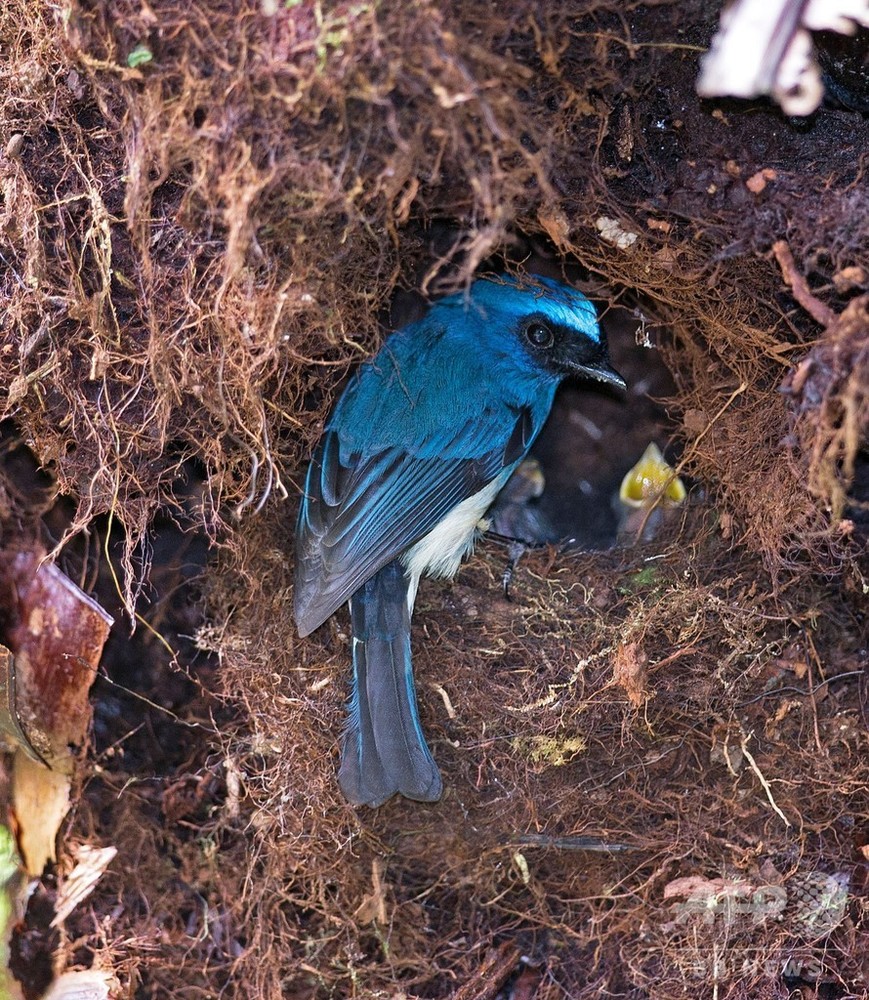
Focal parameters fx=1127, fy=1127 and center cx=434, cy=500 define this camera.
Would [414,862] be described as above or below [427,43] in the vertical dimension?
below

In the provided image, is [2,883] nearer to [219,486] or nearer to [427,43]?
[219,486]

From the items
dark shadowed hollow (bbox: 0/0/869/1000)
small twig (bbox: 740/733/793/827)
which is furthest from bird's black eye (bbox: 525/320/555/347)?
small twig (bbox: 740/733/793/827)

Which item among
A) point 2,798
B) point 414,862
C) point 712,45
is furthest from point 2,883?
point 712,45

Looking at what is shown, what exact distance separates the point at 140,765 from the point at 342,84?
2.68m

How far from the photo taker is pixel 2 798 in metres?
4.09

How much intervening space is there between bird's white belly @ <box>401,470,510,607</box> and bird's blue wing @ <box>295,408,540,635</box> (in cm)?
13

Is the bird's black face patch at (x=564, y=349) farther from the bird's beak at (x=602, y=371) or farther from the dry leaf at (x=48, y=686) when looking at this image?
the dry leaf at (x=48, y=686)

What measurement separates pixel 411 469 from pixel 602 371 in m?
0.91

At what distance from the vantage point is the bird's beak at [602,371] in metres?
4.52

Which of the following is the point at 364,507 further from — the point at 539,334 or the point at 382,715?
the point at 539,334

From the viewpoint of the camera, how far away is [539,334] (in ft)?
14.9

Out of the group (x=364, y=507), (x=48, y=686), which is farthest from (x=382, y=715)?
(x=48, y=686)

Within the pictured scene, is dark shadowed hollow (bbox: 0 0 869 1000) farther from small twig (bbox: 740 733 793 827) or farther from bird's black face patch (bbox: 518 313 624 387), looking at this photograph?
bird's black face patch (bbox: 518 313 624 387)

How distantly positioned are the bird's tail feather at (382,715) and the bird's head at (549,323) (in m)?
1.15
